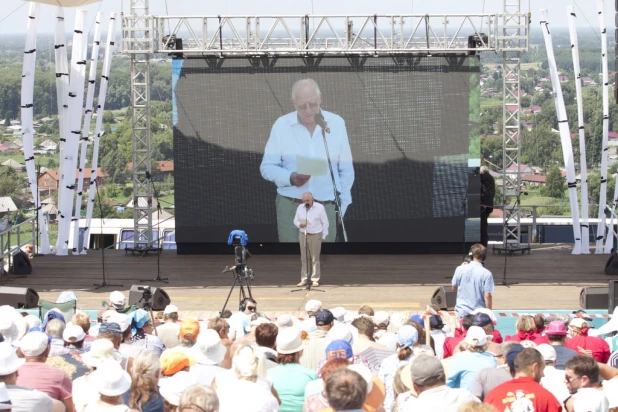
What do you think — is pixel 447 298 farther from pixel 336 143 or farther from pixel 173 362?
pixel 173 362

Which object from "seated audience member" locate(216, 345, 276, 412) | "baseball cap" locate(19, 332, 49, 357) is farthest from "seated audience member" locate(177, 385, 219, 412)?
"baseball cap" locate(19, 332, 49, 357)

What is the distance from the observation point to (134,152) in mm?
18219

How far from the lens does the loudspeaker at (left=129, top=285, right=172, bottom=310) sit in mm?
12031

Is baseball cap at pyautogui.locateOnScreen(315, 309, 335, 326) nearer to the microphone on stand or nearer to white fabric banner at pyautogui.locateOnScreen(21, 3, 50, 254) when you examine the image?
the microphone on stand

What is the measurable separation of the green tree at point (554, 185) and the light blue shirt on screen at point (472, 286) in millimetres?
51437

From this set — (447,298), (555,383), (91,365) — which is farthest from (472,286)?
(91,365)

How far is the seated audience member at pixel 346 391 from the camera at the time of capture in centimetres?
465

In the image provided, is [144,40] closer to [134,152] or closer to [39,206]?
[134,152]

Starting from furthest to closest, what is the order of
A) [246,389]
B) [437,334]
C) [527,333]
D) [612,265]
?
[612,265] < [437,334] < [527,333] < [246,389]

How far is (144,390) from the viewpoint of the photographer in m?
5.50

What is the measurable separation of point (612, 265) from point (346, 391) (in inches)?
475

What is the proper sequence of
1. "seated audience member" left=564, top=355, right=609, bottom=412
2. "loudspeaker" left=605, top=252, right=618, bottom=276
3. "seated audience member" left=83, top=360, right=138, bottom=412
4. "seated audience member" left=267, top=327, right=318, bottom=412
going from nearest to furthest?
"seated audience member" left=83, top=360, right=138, bottom=412
"seated audience member" left=564, top=355, right=609, bottom=412
"seated audience member" left=267, top=327, right=318, bottom=412
"loudspeaker" left=605, top=252, right=618, bottom=276

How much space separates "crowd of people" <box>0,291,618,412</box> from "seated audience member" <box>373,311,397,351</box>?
1 cm

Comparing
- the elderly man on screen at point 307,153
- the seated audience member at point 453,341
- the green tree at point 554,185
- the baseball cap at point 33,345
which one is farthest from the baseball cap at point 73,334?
the green tree at point 554,185
